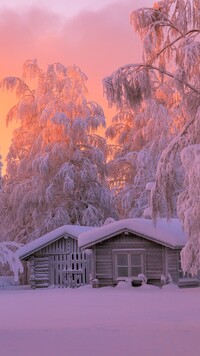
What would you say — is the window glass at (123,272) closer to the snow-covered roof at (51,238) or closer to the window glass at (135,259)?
the window glass at (135,259)

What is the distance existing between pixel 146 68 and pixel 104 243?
15040 mm

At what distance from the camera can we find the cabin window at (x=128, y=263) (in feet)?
108

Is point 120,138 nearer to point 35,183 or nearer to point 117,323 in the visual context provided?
point 35,183

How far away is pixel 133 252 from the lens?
108ft

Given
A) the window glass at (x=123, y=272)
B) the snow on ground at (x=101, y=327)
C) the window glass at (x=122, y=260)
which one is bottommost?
the snow on ground at (x=101, y=327)

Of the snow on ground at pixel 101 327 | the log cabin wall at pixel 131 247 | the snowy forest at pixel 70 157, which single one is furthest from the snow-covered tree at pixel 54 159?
the snow on ground at pixel 101 327

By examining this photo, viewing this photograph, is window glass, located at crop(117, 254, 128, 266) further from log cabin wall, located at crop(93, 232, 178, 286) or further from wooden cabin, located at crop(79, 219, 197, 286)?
log cabin wall, located at crop(93, 232, 178, 286)

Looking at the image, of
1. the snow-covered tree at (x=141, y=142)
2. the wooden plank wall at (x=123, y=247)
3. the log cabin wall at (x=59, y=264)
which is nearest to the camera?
the wooden plank wall at (x=123, y=247)

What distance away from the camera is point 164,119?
4031 centimetres

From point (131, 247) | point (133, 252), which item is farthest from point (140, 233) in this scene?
point (133, 252)

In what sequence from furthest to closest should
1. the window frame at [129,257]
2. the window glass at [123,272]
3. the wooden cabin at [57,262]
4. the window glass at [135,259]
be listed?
the wooden cabin at [57,262] → the window glass at [123,272] → the window glass at [135,259] → the window frame at [129,257]

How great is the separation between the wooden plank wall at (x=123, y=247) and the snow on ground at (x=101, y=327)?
885 cm

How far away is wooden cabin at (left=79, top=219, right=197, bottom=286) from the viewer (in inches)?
1266

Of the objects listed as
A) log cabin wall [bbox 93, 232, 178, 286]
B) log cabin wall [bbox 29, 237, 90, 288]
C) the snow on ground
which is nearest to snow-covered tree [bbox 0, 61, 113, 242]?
log cabin wall [bbox 29, 237, 90, 288]
